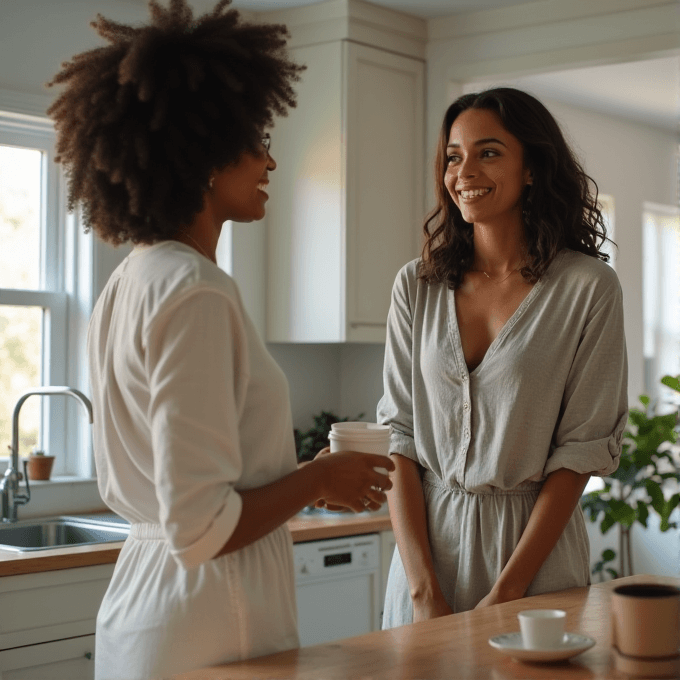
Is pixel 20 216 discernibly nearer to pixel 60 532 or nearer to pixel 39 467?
pixel 39 467

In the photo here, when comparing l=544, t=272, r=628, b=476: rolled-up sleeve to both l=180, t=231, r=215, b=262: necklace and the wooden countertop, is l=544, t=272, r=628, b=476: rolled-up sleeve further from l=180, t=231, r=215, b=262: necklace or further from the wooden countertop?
l=180, t=231, r=215, b=262: necklace

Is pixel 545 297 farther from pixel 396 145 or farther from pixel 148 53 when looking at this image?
pixel 396 145

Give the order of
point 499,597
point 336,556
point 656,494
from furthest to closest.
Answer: point 656,494, point 336,556, point 499,597

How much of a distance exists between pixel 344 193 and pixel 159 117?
2.67 meters

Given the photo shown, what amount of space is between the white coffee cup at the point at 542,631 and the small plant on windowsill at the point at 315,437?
2.63 m

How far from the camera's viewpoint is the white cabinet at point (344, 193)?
12.9 feet

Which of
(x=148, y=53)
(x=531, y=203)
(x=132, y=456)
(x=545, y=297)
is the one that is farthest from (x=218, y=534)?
(x=531, y=203)

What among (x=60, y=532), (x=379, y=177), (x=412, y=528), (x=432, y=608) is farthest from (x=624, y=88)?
(x=432, y=608)

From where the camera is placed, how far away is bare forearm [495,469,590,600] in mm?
1778

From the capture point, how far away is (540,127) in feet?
6.52

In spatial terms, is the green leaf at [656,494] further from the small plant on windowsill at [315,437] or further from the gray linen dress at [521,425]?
the gray linen dress at [521,425]

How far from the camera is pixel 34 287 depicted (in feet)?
11.8

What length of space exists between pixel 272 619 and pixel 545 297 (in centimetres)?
87

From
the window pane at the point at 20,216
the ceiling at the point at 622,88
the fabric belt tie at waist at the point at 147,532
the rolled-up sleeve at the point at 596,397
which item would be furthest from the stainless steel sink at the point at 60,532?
the ceiling at the point at 622,88
